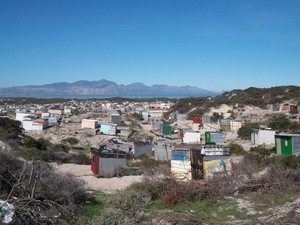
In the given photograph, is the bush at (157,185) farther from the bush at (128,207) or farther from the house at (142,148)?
the house at (142,148)

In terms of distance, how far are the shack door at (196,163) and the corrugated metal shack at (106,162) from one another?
5783 mm

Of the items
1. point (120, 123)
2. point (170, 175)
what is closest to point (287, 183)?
point (170, 175)

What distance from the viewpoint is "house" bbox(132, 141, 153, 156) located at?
29625 millimetres

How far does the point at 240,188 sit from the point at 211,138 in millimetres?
19764

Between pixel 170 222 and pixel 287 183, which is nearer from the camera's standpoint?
pixel 170 222

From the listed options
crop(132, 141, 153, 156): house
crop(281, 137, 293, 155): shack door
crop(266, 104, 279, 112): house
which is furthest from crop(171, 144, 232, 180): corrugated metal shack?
crop(266, 104, 279, 112): house

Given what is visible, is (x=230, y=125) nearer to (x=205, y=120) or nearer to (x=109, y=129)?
(x=205, y=120)

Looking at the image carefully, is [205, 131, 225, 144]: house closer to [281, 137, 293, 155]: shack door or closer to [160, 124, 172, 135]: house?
[281, 137, 293, 155]: shack door

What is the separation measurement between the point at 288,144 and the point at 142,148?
1163 centimetres

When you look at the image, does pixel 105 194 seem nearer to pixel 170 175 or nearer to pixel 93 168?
pixel 170 175

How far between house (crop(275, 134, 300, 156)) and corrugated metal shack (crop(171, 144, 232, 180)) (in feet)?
32.0

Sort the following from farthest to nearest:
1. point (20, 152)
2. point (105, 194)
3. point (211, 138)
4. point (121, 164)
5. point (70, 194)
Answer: point (211, 138)
point (20, 152)
point (121, 164)
point (105, 194)
point (70, 194)

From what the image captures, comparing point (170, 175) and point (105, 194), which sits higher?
point (170, 175)

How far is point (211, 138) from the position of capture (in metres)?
33.8
